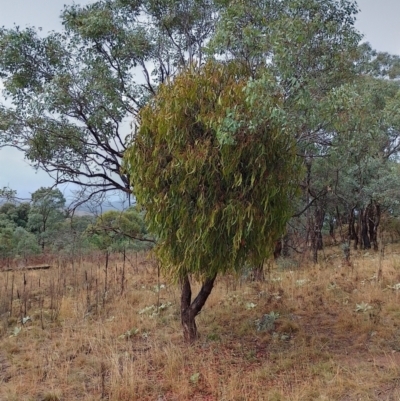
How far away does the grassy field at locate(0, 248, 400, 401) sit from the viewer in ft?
12.9

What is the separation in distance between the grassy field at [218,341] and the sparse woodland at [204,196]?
3 centimetres

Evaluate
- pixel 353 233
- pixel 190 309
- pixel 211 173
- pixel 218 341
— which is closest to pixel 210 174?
pixel 211 173

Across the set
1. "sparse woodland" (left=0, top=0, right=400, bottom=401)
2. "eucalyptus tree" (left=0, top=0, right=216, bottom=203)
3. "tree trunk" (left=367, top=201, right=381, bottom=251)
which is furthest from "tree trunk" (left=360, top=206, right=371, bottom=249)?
"eucalyptus tree" (left=0, top=0, right=216, bottom=203)

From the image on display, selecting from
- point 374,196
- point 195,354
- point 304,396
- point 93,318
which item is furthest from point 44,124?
point 374,196

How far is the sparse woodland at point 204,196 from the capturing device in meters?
4.12

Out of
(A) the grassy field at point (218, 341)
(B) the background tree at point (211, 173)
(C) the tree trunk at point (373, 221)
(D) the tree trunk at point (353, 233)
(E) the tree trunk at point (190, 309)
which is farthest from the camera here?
(D) the tree trunk at point (353, 233)

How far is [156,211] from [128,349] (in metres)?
1.94

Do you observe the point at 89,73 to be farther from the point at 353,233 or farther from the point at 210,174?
the point at 353,233

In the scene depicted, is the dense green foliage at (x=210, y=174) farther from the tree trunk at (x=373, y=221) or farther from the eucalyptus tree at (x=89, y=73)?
the tree trunk at (x=373, y=221)

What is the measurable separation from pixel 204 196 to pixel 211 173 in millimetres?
257

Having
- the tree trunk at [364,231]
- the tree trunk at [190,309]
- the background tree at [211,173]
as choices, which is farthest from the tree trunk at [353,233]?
the background tree at [211,173]

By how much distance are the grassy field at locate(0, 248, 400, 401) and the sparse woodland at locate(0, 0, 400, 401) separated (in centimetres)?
→ 3

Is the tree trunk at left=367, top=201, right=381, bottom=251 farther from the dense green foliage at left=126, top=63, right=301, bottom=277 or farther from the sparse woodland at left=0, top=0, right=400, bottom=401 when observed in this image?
the dense green foliage at left=126, top=63, right=301, bottom=277

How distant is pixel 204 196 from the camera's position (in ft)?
13.9
